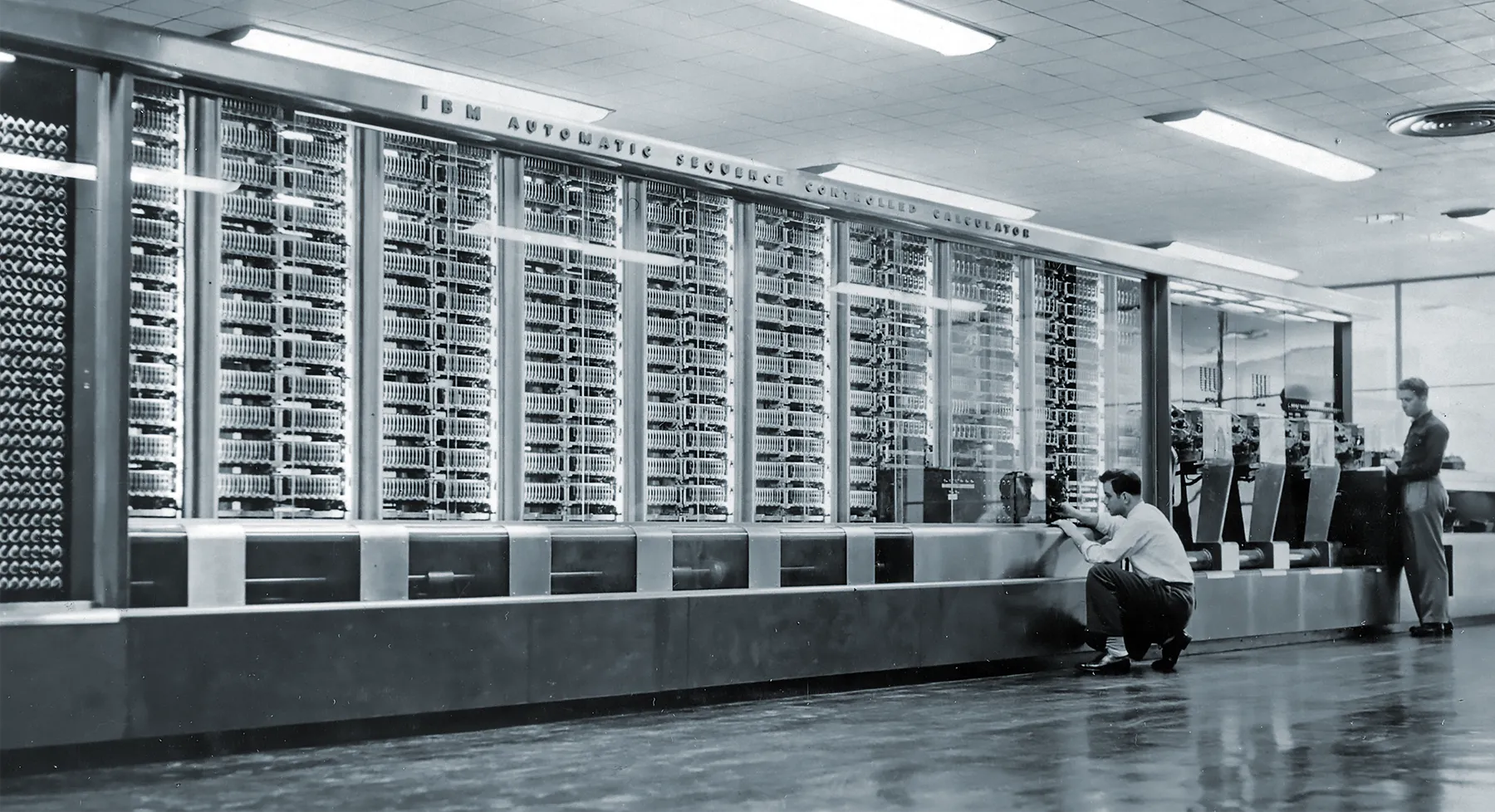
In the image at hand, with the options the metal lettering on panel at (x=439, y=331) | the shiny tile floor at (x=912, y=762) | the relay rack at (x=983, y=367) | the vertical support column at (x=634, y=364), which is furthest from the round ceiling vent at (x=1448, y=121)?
the metal lettering on panel at (x=439, y=331)

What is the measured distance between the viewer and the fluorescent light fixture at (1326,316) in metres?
11.6

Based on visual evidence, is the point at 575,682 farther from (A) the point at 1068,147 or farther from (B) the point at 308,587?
(A) the point at 1068,147

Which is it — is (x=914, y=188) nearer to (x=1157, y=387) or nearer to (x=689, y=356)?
(x=1157, y=387)

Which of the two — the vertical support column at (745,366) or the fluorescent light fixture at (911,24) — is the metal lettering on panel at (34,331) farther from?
the fluorescent light fixture at (911,24)

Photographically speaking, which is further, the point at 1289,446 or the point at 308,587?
the point at 1289,446

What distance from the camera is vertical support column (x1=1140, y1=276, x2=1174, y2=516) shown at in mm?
9688

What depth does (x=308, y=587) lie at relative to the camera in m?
5.51

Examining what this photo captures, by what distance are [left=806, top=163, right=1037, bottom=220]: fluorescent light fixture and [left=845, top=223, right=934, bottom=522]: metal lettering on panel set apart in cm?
511

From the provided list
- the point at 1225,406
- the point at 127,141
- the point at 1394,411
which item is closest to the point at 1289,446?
the point at 1225,406

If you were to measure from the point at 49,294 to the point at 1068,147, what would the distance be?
9383 millimetres

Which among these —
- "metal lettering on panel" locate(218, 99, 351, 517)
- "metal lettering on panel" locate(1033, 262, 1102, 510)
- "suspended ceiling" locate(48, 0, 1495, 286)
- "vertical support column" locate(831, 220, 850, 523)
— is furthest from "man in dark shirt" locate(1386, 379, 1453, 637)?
"metal lettering on panel" locate(218, 99, 351, 517)

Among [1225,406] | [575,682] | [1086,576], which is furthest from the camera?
[1225,406]

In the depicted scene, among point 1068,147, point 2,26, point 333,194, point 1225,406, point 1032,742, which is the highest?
point 1068,147

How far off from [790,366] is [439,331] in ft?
6.58
